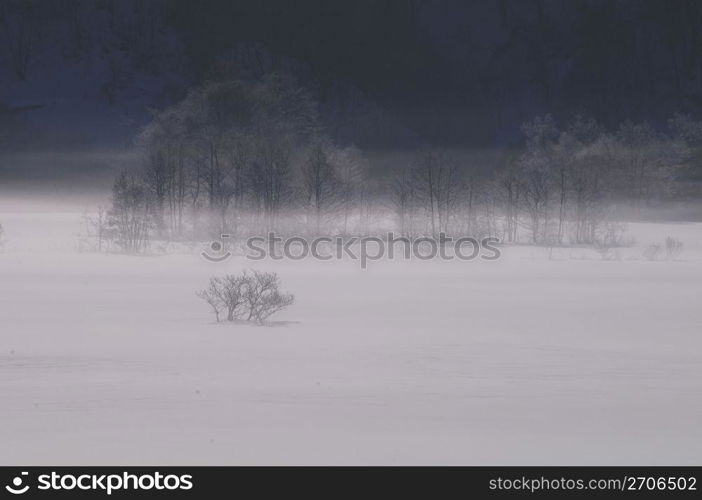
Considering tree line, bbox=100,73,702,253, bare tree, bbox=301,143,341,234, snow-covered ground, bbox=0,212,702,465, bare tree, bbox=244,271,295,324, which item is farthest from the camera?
bare tree, bbox=301,143,341,234

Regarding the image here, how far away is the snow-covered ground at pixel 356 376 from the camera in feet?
42.3

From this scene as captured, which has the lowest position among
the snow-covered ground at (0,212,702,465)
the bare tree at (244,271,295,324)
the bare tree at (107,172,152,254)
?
the snow-covered ground at (0,212,702,465)

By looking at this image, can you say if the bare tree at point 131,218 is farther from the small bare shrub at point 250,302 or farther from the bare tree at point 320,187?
the small bare shrub at point 250,302

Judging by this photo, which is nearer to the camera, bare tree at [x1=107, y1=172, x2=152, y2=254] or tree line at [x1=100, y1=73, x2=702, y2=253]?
bare tree at [x1=107, y1=172, x2=152, y2=254]

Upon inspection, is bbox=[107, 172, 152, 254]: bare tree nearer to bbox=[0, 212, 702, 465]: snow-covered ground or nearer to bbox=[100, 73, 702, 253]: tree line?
bbox=[100, 73, 702, 253]: tree line

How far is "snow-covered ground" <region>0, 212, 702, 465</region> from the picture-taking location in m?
12.9

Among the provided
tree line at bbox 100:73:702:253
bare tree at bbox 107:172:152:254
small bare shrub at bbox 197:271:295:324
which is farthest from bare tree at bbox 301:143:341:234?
small bare shrub at bbox 197:271:295:324

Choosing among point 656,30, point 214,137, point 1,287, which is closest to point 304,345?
point 1,287

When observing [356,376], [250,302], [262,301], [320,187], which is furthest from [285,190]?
[356,376]

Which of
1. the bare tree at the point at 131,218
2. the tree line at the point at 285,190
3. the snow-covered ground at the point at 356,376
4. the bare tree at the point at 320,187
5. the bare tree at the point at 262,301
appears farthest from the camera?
the bare tree at the point at 320,187

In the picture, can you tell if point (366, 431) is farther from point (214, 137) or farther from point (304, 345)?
point (214, 137)

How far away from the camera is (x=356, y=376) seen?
16.8 metres

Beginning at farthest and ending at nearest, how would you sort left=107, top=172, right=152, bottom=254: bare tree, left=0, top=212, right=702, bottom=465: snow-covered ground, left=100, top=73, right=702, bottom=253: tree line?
left=100, top=73, right=702, bottom=253: tree line, left=107, top=172, right=152, bottom=254: bare tree, left=0, top=212, right=702, bottom=465: snow-covered ground

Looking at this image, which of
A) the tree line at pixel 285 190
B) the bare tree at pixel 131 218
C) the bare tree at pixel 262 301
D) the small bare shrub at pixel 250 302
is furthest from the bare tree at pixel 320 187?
the bare tree at pixel 262 301
